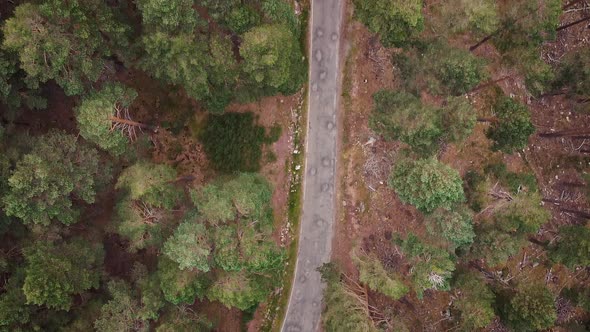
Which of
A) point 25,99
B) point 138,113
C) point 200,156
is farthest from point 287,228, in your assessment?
point 25,99

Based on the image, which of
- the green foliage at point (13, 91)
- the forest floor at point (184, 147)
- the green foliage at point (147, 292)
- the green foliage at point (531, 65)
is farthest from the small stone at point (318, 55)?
the green foliage at point (147, 292)

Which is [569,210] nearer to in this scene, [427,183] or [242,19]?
[427,183]

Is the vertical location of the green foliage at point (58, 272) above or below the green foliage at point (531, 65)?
below

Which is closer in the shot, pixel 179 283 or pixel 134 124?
pixel 179 283

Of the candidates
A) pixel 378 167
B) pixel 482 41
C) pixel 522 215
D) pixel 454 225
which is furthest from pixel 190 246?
pixel 482 41

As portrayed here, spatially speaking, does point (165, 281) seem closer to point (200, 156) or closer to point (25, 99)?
point (200, 156)

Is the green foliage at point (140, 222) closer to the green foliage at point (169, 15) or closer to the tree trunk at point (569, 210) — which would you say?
the green foliage at point (169, 15)

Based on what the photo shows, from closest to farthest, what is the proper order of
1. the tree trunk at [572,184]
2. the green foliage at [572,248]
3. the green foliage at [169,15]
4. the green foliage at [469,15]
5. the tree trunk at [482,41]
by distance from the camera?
the green foliage at [169,15] → the green foliage at [469,15] → the green foliage at [572,248] → the tree trunk at [482,41] → the tree trunk at [572,184]
